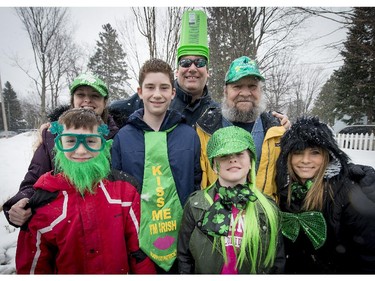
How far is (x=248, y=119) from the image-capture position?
2154 mm

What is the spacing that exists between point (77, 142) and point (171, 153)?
2.17 feet

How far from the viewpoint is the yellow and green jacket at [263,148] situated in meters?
1.90

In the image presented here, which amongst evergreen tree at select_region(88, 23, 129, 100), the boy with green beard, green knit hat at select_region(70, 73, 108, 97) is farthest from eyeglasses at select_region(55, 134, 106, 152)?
evergreen tree at select_region(88, 23, 129, 100)

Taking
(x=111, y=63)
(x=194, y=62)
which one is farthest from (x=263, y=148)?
(x=111, y=63)

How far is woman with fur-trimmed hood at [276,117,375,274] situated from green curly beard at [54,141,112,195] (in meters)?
1.36

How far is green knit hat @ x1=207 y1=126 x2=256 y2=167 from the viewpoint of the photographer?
1594mm

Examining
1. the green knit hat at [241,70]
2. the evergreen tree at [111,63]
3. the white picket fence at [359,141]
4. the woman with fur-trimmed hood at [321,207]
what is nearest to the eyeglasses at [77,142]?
the green knit hat at [241,70]

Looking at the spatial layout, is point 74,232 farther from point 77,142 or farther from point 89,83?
point 89,83

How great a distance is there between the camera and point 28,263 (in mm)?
1506

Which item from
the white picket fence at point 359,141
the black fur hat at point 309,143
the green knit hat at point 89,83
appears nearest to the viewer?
the black fur hat at point 309,143

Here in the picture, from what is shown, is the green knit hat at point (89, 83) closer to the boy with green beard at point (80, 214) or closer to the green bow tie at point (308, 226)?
the boy with green beard at point (80, 214)

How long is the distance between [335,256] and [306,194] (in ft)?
1.63

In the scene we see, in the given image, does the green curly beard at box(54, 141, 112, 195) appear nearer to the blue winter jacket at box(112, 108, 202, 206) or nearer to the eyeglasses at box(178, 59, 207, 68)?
the blue winter jacket at box(112, 108, 202, 206)

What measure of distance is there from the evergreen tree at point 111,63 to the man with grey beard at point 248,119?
544cm
